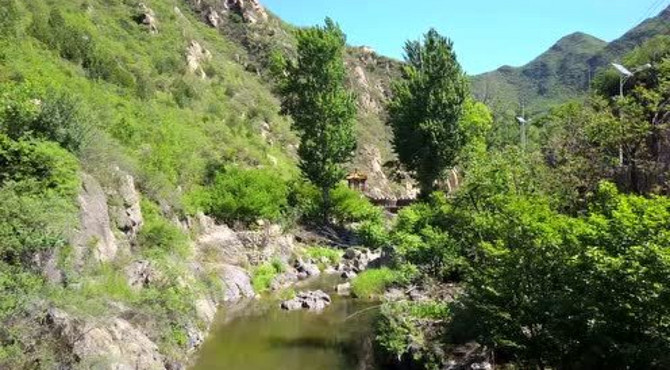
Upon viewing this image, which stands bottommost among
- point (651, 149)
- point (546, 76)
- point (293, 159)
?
point (293, 159)

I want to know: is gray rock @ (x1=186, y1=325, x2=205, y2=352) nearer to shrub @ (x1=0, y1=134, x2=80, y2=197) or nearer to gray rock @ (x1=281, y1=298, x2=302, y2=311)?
shrub @ (x1=0, y1=134, x2=80, y2=197)

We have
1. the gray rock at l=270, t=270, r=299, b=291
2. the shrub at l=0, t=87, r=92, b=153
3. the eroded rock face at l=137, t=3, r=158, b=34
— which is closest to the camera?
the shrub at l=0, t=87, r=92, b=153

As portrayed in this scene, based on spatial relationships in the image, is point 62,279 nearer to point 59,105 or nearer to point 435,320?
point 59,105

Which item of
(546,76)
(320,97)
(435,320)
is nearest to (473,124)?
Answer: (320,97)

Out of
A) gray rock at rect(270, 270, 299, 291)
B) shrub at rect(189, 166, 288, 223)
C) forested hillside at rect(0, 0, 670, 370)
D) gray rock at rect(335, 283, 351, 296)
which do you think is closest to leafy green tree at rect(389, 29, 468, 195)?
forested hillside at rect(0, 0, 670, 370)

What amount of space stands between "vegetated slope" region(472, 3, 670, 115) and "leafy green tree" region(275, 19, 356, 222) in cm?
7946

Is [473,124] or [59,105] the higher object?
[473,124]

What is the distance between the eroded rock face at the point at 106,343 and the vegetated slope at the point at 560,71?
113m

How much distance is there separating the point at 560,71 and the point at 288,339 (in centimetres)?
16544

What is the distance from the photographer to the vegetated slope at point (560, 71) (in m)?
137

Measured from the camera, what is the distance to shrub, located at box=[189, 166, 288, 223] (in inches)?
1452

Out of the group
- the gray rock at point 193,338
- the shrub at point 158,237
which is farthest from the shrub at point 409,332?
the shrub at point 158,237

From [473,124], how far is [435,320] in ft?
122

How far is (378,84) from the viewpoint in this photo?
375 ft
